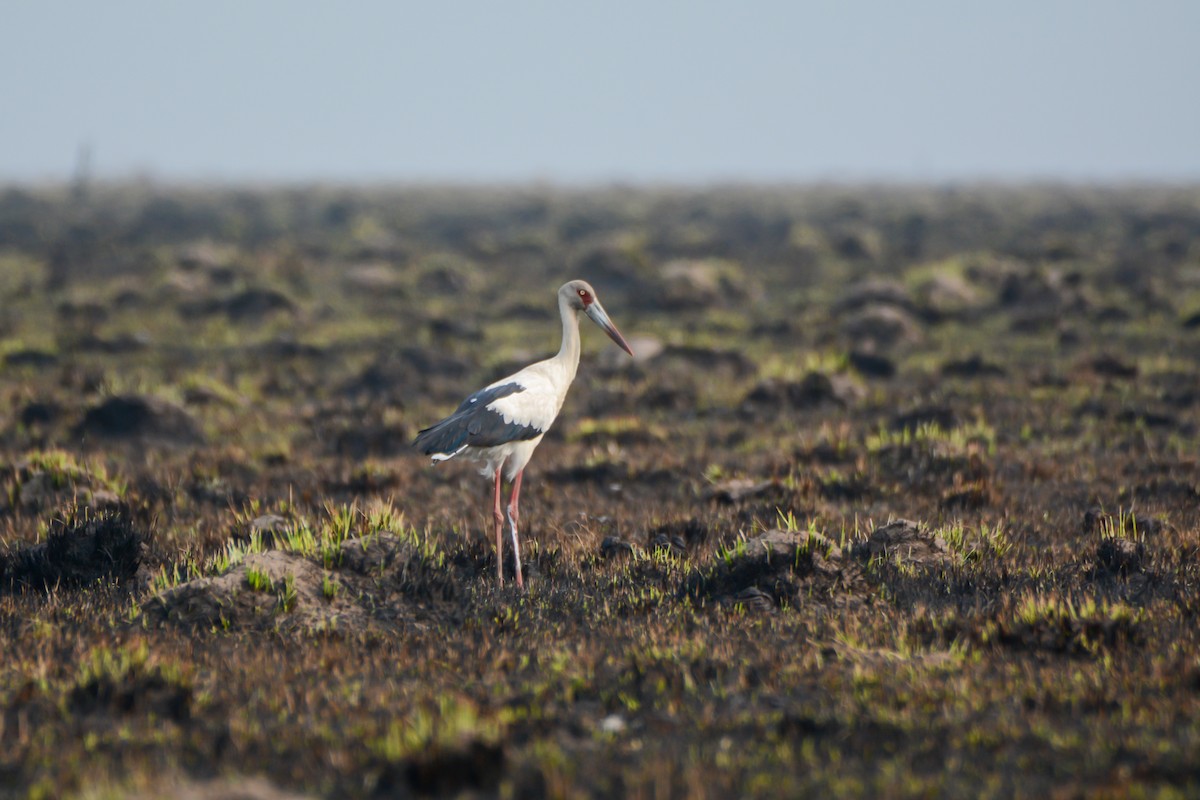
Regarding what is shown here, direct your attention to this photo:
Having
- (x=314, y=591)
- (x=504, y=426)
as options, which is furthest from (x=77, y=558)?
(x=504, y=426)

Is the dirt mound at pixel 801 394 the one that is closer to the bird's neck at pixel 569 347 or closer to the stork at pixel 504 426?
the bird's neck at pixel 569 347

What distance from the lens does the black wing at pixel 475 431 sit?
8234mm

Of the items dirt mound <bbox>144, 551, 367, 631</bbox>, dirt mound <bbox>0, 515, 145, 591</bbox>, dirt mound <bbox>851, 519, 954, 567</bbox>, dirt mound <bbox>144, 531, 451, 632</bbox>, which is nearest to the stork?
dirt mound <bbox>144, 531, 451, 632</bbox>

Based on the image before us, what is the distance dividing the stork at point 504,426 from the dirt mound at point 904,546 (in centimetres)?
224

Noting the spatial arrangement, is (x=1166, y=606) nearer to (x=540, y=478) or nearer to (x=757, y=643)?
(x=757, y=643)

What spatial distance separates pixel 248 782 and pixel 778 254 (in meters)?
37.2

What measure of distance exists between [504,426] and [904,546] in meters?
2.88

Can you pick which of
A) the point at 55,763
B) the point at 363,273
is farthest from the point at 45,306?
the point at 55,763

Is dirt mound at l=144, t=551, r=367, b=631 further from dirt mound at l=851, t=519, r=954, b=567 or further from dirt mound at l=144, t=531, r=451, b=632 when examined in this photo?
dirt mound at l=851, t=519, r=954, b=567

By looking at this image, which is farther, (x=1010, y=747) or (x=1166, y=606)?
(x=1166, y=606)

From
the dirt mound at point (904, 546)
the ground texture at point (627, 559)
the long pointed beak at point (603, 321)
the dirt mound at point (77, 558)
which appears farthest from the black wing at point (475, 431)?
the dirt mound at point (904, 546)

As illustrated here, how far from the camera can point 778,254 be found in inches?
1585

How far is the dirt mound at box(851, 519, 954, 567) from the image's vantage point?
7.81 meters

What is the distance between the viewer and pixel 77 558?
26.0 ft
